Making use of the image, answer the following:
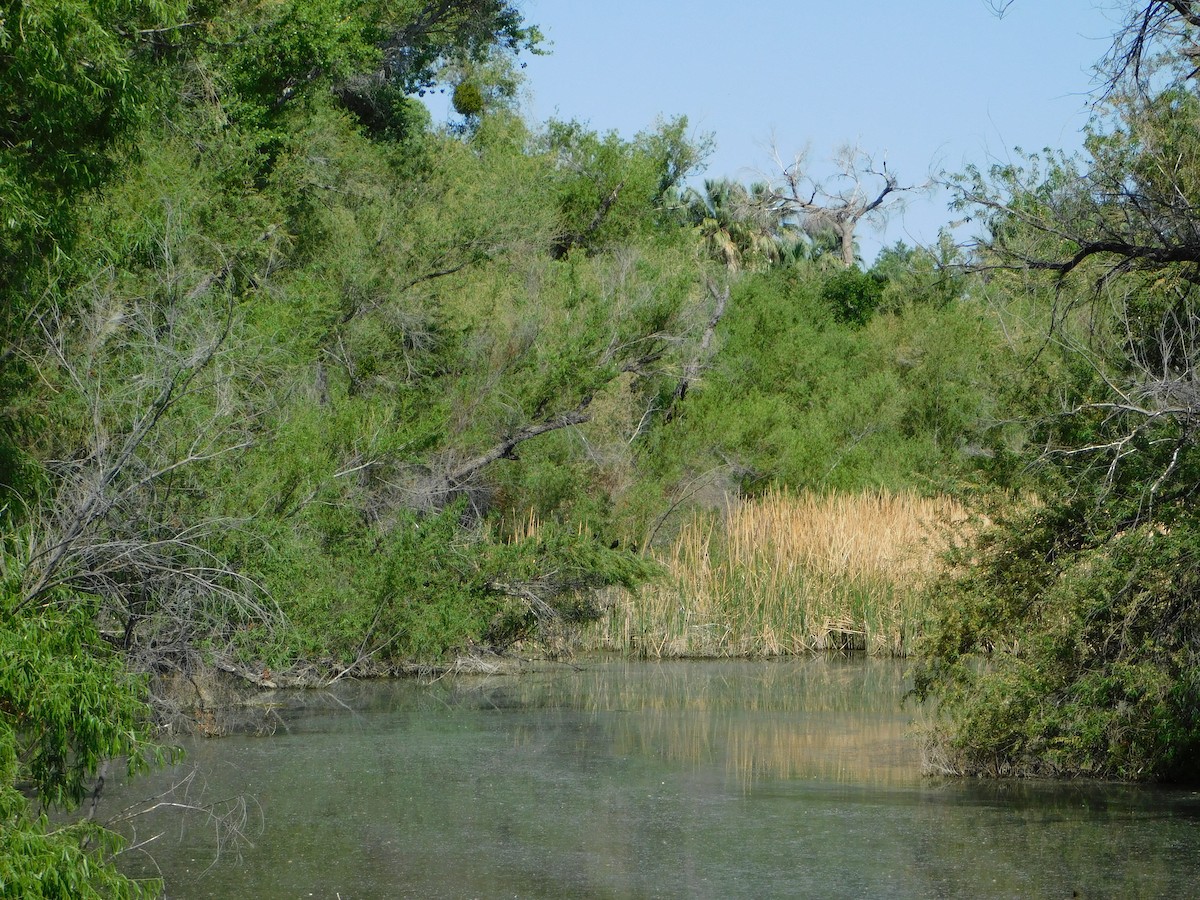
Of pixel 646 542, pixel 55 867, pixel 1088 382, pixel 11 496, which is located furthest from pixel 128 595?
pixel 646 542

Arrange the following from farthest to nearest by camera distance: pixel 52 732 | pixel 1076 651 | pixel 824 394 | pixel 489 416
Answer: pixel 824 394 → pixel 489 416 → pixel 1076 651 → pixel 52 732

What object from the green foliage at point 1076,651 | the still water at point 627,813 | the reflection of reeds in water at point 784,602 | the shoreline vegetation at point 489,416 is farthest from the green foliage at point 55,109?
the reflection of reeds in water at point 784,602

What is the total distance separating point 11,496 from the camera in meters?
9.73

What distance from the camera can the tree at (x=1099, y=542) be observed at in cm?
891

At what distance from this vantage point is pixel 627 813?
9430mm

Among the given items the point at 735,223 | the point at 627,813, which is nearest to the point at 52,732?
the point at 627,813

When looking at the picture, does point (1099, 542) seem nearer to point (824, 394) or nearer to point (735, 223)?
point (824, 394)

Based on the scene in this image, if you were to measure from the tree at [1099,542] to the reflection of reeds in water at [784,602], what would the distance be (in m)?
6.73

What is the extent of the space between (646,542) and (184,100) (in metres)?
9.01

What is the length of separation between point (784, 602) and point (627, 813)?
863cm

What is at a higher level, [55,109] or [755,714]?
[55,109]

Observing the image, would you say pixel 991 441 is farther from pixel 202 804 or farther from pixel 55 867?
pixel 55 867

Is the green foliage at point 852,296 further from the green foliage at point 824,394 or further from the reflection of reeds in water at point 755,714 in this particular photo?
the reflection of reeds in water at point 755,714

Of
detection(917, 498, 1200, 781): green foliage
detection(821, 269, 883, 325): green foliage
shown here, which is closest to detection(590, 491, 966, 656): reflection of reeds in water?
detection(917, 498, 1200, 781): green foliage
